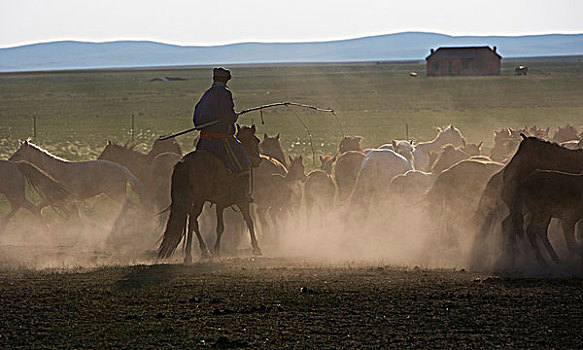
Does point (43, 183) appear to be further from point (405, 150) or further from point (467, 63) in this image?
point (467, 63)

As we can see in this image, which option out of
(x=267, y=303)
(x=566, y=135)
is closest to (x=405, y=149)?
(x=566, y=135)

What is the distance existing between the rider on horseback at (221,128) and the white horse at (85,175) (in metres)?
3.99

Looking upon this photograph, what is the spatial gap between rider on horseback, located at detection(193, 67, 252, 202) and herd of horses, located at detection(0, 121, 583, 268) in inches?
7.9

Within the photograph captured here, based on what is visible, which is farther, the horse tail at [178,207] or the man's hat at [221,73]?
the man's hat at [221,73]

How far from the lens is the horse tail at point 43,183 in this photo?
13.7 m

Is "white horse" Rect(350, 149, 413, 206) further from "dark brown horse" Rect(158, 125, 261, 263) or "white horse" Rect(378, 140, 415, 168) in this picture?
"dark brown horse" Rect(158, 125, 261, 263)

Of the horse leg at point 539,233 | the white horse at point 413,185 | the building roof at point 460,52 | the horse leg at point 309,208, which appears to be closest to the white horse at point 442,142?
the horse leg at point 309,208

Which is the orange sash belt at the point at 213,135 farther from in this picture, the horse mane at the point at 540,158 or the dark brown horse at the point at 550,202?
the dark brown horse at the point at 550,202

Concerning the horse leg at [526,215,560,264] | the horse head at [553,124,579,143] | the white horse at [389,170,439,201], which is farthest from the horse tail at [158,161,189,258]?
the horse head at [553,124,579,143]

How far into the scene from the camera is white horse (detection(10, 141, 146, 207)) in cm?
1469

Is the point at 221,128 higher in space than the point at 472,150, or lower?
higher

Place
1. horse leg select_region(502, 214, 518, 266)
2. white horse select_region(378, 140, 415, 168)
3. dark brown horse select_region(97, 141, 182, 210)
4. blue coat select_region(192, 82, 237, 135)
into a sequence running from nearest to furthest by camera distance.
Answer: horse leg select_region(502, 214, 518, 266), blue coat select_region(192, 82, 237, 135), dark brown horse select_region(97, 141, 182, 210), white horse select_region(378, 140, 415, 168)

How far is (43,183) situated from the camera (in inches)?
543

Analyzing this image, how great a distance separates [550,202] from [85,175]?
Answer: 28.3 feet
